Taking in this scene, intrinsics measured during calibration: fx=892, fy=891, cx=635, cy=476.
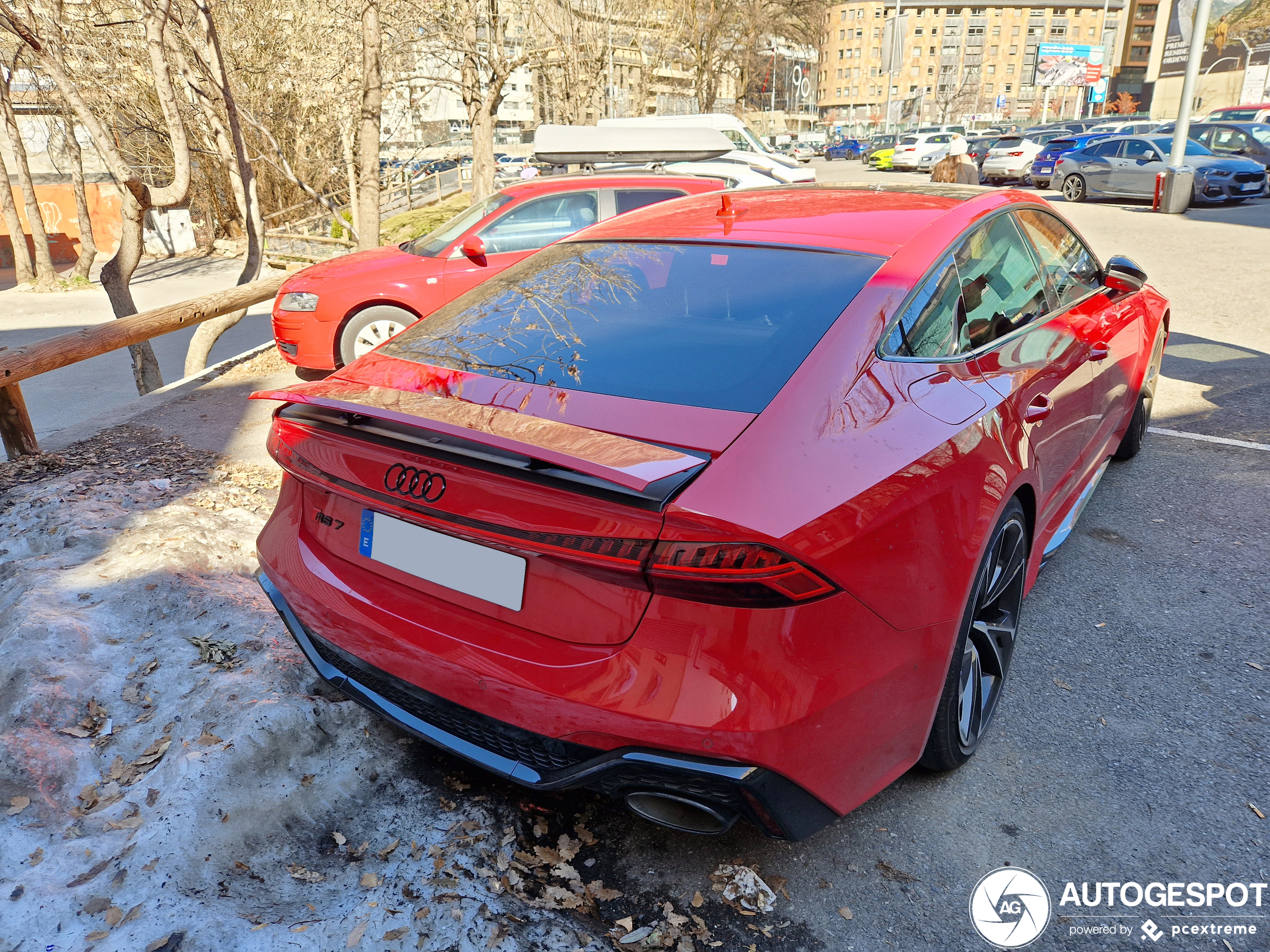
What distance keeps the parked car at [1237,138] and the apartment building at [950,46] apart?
115m

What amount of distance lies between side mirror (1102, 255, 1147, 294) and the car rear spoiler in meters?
3.01

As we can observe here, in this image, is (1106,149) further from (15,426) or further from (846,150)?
(846,150)

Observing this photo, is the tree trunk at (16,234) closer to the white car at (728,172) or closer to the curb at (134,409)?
the curb at (134,409)

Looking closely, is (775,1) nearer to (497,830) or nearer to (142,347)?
(142,347)

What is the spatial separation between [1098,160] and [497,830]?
23826 millimetres

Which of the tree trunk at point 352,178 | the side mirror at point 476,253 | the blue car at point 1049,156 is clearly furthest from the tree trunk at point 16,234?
the blue car at point 1049,156

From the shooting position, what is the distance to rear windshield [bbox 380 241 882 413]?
7.23ft

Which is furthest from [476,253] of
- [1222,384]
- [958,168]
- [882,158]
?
[882,158]

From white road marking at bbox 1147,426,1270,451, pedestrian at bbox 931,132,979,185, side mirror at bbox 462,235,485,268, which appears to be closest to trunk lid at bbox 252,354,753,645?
side mirror at bbox 462,235,485,268

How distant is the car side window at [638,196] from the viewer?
7867 mm

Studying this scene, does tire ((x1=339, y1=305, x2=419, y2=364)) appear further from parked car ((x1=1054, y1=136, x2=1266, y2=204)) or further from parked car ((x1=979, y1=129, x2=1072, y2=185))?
parked car ((x1=979, y1=129, x2=1072, y2=185))

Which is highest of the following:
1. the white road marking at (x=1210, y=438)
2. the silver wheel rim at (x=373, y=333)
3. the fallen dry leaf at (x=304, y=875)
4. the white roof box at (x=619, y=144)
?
the white roof box at (x=619, y=144)

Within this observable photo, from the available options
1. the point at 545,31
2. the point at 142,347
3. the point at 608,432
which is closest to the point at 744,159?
the point at 545,31

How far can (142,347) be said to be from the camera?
8781 millimetres
